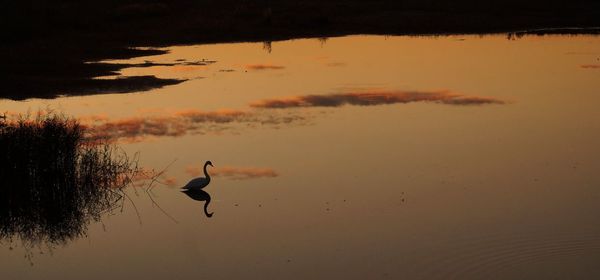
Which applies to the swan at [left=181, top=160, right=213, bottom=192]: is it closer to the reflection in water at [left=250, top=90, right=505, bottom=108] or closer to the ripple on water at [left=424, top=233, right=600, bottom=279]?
the ripple on water at [left=424, top=233, right=600, bottom=279]

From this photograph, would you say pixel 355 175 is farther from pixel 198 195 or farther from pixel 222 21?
pixel 222 21

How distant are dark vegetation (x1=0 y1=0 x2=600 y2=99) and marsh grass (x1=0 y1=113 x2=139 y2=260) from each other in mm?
16140

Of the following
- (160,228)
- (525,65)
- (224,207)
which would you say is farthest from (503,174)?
(525,65)

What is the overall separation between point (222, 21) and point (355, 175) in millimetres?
27754

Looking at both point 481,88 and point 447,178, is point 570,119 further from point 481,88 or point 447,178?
point 447,178

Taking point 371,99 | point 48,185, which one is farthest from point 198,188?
point 371,99

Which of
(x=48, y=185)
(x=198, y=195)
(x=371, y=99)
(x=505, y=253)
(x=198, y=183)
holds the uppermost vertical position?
(x=371, y=99)

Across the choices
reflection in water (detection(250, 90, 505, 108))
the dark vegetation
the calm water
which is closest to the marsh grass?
the calm water

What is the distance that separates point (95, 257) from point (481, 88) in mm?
15207

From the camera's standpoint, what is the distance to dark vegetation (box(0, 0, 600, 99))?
36.3 m

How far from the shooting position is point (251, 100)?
23969 mm

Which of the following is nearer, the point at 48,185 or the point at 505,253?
the point at 505,253

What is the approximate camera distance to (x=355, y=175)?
16.2m

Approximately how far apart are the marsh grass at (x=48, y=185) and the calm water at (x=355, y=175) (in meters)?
0.51
